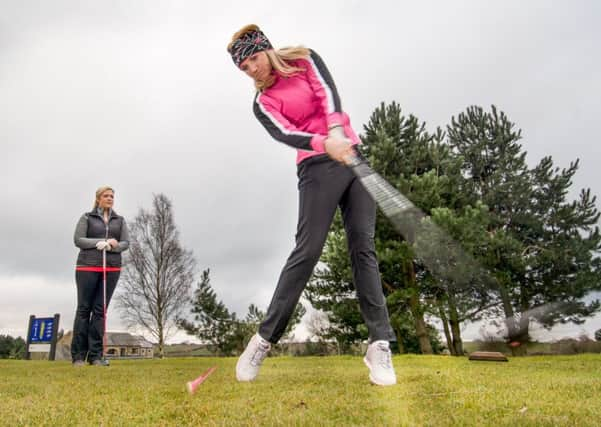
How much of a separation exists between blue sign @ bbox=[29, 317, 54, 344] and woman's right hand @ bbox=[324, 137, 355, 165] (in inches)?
459

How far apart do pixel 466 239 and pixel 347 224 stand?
11609 millimetres

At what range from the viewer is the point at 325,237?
281 centimetres

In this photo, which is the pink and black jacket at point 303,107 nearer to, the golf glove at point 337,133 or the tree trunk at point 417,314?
the golf glove at point 337,133

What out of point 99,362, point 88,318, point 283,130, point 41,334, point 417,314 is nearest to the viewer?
point 283,130

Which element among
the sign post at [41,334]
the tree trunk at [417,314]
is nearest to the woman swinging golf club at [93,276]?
the sign post at [41,334]

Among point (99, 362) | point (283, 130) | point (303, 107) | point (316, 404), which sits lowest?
point (316, 404)

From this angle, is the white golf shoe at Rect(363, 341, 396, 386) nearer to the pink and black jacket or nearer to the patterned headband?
the pink and black jacket

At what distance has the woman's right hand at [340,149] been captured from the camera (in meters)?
2.56

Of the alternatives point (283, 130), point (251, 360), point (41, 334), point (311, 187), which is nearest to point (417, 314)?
point (41, 334)

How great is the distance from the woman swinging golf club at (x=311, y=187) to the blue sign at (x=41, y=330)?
429 inches

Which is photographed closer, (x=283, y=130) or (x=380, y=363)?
(x=380, y=363)

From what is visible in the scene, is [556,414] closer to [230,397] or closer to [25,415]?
[230,397]

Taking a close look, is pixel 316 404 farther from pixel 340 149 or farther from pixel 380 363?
pixel 340 149

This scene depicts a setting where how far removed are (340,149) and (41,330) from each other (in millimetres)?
12098
